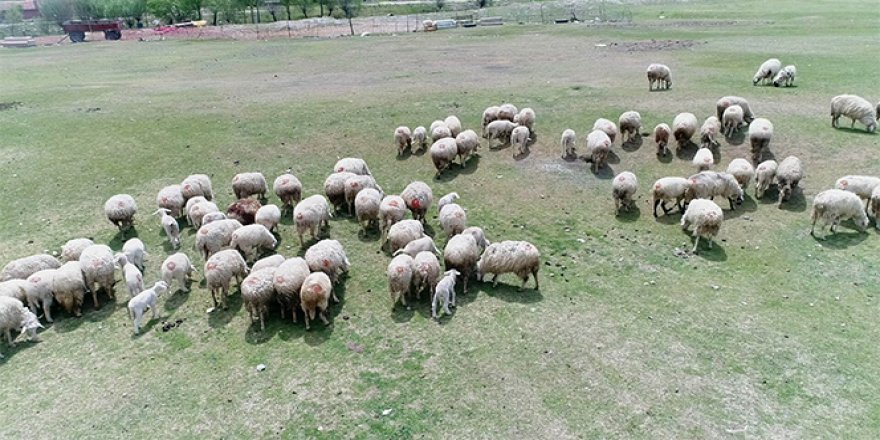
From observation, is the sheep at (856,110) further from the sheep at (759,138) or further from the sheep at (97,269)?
the sheep at (97,269)

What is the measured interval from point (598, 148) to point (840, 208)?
6.61 metres

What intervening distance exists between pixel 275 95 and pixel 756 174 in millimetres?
21996

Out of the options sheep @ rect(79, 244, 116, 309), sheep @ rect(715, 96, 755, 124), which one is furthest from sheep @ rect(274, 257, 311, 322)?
sheep @ rect(715, 96, 755, 124)

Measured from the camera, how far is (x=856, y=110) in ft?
63.9

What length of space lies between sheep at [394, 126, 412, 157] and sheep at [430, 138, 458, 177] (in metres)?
1.79

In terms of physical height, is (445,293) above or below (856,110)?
below

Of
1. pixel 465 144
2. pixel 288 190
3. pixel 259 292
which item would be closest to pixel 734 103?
pixel 465 144

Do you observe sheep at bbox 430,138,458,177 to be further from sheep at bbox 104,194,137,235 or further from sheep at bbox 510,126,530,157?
sheep at bbox 104,194,137,235

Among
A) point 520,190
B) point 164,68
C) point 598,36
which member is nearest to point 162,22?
point 164,68

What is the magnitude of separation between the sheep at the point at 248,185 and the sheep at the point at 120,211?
9.00 feet

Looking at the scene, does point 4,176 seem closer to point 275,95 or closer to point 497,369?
point 275,95

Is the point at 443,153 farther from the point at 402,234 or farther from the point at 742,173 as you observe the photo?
the point at 742,173

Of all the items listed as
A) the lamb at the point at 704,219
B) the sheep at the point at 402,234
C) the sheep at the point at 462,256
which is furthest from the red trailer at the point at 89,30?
the lamb at the point at 704,219

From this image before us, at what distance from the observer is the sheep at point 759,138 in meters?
17.8
